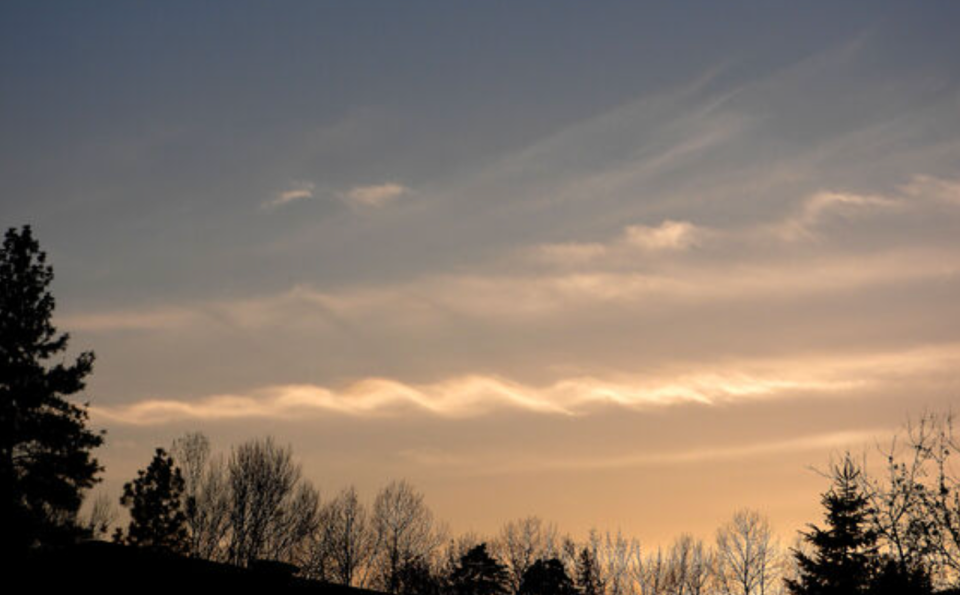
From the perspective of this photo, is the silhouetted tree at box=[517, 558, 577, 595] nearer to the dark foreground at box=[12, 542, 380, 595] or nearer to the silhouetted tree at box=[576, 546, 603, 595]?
the silhouetted tree at box=[576, 546, 603, 595]

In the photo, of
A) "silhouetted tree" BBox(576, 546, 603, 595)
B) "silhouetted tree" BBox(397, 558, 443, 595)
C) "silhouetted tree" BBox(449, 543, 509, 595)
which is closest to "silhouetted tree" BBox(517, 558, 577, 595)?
"silhouetted tree" BBox(449, 543, 509, 595)

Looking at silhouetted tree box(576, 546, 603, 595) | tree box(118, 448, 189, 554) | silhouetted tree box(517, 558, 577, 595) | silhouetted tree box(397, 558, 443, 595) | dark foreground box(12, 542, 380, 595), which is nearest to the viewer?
dark foreground box(12, 542, 380, 595)

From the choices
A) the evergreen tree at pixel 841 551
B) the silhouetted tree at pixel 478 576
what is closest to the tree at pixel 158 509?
the silhouetted tree at pixel 478 576

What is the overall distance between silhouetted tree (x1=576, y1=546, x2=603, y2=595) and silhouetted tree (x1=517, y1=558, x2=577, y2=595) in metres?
22.7

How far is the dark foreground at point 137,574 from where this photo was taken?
31656mm


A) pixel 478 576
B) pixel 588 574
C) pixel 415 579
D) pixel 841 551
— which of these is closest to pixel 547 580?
pixel 478 576

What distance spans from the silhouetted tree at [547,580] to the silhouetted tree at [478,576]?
207 inches

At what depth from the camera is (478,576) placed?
280 feet

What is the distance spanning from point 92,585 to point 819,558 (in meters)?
36.8

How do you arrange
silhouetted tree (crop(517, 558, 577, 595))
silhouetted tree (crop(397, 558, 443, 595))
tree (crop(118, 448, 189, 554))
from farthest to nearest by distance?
silhouetted tree (crop(397, 558, 443, 595)), silhouetted tree (crop(517, 558, 577, 595)), tree (crop(118, 448, 189, 554))

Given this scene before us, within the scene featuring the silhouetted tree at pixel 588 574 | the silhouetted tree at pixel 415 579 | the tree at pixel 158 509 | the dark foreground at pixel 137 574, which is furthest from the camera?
Result: the silhouetted tree at pixel 588 574

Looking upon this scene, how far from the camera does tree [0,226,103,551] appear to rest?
Result: 3922 centimetres

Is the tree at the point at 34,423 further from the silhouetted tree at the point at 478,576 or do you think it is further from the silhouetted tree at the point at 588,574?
the silhouetted tree at the point at 588,574

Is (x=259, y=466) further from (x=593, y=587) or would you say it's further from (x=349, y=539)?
(x=593, y=587)
